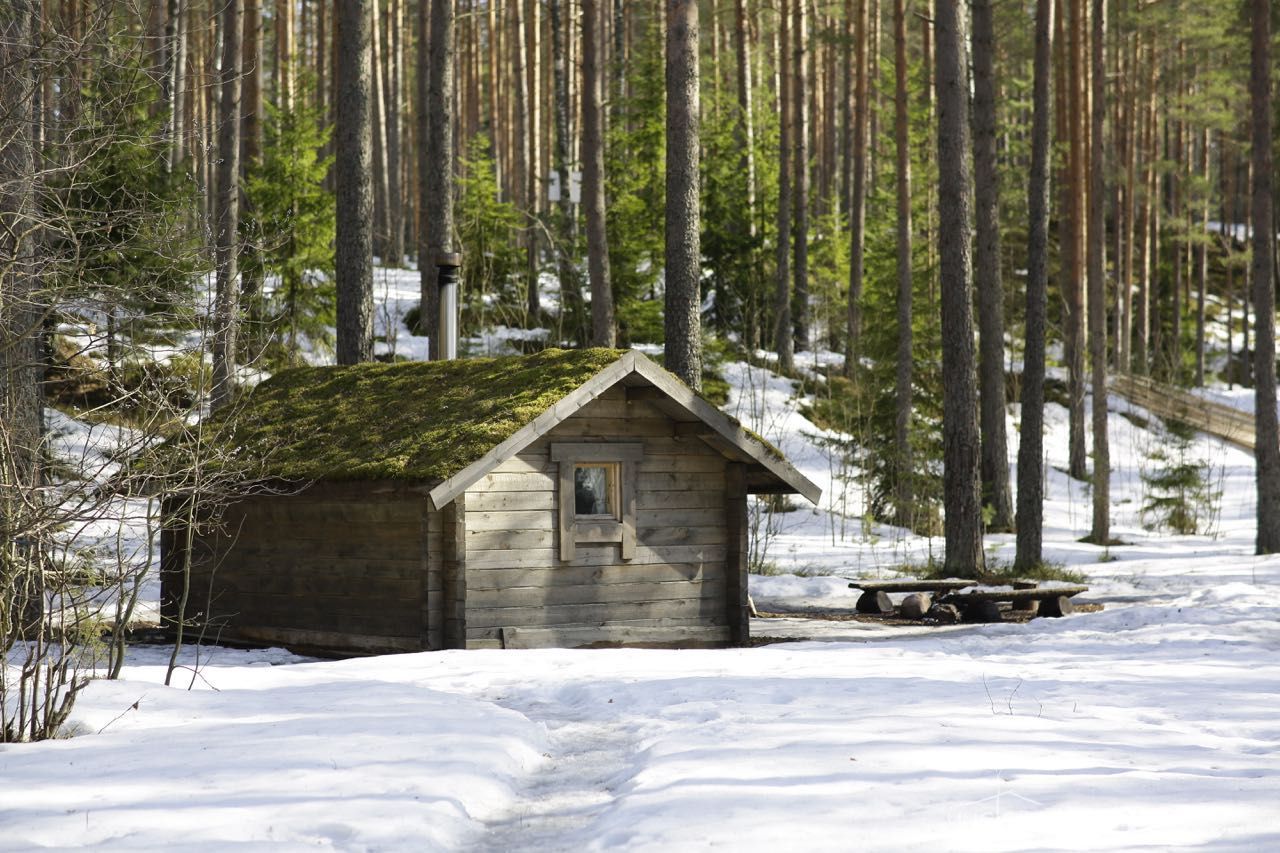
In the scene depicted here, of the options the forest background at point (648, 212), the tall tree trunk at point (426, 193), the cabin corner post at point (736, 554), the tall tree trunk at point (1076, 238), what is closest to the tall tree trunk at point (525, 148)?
the forest background at point (648, 212)

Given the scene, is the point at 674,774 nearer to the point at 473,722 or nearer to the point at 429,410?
the point at 473,722

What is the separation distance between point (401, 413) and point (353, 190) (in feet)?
17.3

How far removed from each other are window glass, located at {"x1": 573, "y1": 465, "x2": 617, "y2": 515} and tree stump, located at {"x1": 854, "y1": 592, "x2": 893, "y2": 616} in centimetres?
473

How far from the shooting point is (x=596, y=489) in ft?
45.3

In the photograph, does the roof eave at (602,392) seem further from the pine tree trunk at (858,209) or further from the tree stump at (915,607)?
the pine tree trunk at (858,209)

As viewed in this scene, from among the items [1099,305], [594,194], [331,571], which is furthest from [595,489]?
[1099,305]

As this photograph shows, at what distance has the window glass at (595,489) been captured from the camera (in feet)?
44.9

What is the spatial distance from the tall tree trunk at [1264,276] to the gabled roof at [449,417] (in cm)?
1109

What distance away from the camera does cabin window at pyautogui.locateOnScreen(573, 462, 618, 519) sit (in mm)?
13680

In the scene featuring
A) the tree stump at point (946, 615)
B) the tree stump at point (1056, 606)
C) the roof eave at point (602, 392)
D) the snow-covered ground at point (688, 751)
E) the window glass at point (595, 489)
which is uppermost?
the roof eave at point (602, 392)

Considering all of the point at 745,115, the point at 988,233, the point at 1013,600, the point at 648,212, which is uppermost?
the point at 745,115

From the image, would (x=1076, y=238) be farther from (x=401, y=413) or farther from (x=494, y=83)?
(x=494, y=83)

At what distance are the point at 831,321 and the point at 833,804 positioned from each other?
106 feet

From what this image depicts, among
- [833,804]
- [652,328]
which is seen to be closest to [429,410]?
[833,804]
